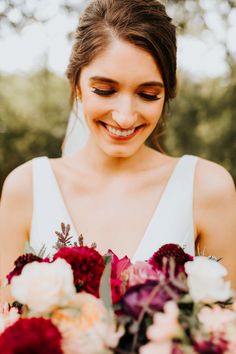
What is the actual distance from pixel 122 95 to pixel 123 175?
81 cm

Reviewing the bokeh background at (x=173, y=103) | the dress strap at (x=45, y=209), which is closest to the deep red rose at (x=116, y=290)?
the dress strap at (x=45, y=209)

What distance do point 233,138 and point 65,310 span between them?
16.9 metres

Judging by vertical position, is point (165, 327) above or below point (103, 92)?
below

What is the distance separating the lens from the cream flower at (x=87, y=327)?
Answer: 1502 mm

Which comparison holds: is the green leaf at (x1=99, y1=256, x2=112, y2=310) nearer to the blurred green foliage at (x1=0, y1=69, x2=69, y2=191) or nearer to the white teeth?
the white teeth

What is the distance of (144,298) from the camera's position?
155cm

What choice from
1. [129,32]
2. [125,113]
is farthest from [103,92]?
[129,32]

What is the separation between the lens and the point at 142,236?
132 inches

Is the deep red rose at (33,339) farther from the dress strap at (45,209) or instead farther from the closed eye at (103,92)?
the dress strap at (45,209)

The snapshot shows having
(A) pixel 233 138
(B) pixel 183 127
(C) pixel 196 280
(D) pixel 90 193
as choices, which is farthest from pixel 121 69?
(B) pixel 183 127

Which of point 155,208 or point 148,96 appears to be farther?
point 155,208

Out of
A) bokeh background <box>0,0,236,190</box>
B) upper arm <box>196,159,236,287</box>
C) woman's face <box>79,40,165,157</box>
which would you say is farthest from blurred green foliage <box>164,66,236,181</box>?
woman's face <box>79,40,165,157</box>

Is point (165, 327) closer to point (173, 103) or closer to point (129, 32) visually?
point (129, 32)

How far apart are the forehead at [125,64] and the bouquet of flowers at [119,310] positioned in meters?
1.24
